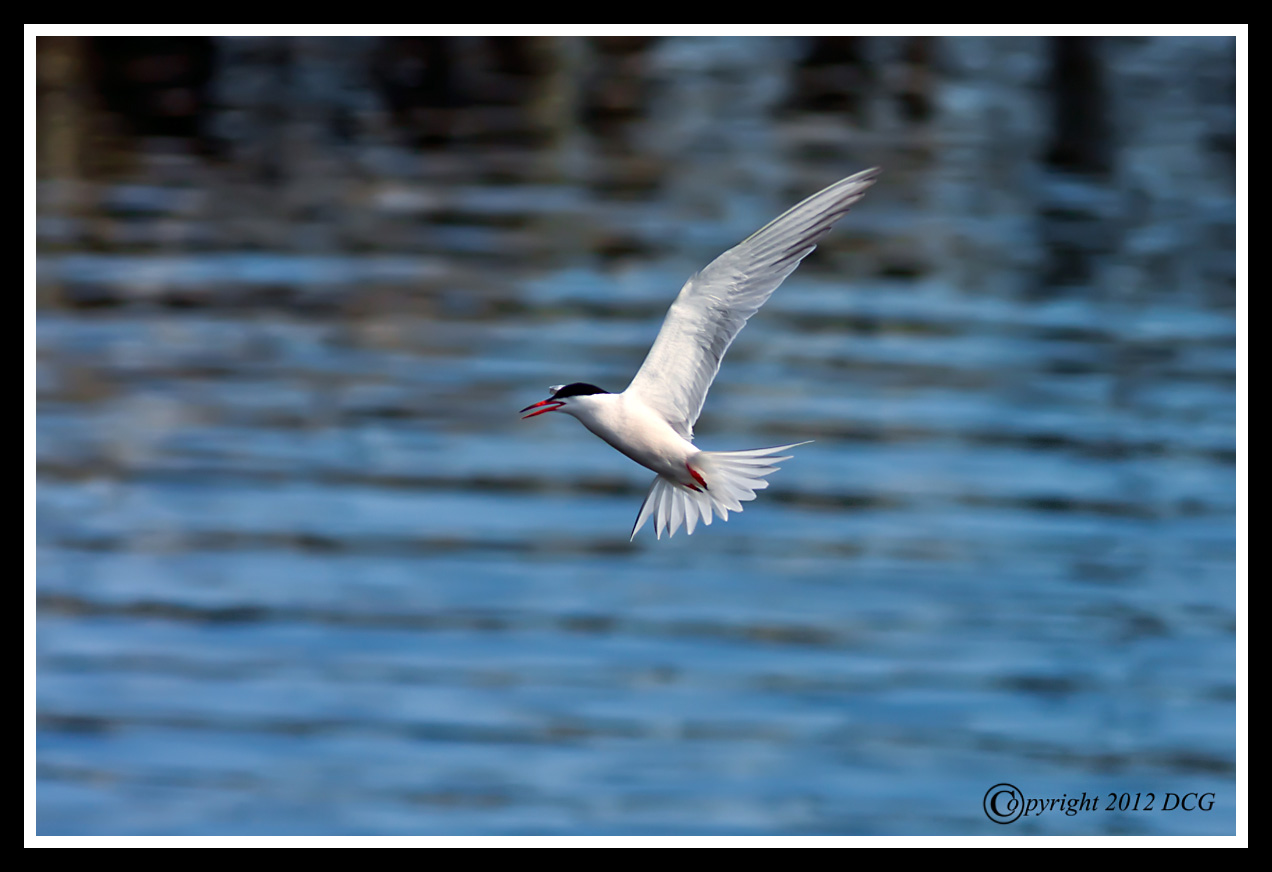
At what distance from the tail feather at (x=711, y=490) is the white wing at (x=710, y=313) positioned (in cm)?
15

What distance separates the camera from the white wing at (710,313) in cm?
424

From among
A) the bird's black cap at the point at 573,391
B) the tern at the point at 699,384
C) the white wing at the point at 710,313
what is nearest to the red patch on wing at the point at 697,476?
the tern at the point at 699,384

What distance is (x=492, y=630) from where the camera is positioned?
19.6ft

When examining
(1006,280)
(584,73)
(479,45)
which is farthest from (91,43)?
(1006,280)

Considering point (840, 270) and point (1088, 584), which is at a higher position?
point (840, 270)

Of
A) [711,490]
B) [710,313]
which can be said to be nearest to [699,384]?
[710,313]

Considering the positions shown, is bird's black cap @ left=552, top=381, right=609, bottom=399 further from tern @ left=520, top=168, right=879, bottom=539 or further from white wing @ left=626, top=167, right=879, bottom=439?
white wing @ left=626, top=167, right=879, bottom=439

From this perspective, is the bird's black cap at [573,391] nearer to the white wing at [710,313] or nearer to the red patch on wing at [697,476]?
the white wing at [710,313]

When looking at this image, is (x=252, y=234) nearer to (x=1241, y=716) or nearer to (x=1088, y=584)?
(x=1088, y=584)

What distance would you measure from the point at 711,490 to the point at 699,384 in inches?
12.3

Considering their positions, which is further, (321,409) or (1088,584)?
(321,409)

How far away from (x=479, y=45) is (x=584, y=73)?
1004 mm

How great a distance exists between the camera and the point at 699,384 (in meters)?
4.38

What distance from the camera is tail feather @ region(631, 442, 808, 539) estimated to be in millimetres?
4281
